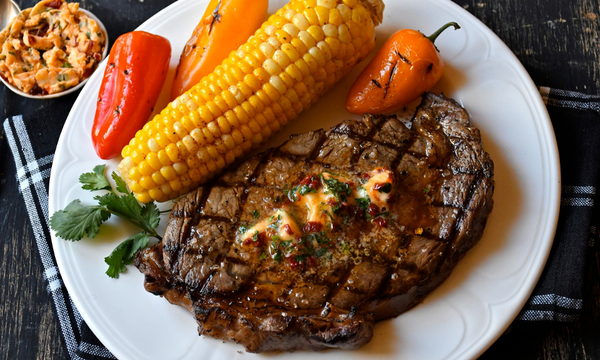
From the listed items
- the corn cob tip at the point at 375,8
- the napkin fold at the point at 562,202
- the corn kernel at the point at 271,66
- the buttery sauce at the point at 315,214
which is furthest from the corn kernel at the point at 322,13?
the napkin fold at the point at 562,202

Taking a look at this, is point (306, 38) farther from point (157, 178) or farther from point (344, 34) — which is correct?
point (157, 178)


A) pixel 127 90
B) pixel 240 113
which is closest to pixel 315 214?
pixel 240 113

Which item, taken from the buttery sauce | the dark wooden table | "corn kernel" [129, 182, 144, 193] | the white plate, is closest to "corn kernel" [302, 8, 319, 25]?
the white plate

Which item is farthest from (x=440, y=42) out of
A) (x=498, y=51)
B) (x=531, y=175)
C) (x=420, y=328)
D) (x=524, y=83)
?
(x=420, y=328)

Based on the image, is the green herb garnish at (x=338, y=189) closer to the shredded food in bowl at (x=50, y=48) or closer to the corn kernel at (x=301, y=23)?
the corn kernel at (x=301, y=23)

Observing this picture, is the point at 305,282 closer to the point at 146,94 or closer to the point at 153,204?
the point at 153,204

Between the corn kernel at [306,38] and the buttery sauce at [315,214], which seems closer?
the buttery sauce at [315,214]
